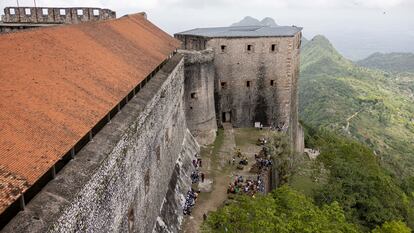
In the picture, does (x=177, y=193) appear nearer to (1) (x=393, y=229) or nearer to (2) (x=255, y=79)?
(1) (x=393, y=229)

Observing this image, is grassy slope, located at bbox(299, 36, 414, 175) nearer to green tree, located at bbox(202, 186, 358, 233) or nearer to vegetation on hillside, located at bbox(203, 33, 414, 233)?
vegetation on hillside, located at bbox(203, 33, 414, 233)

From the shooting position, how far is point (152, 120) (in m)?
18.9

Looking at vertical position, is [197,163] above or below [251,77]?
below

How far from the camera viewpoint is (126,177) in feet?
48.8

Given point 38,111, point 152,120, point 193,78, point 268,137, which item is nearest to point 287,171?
point 268,137

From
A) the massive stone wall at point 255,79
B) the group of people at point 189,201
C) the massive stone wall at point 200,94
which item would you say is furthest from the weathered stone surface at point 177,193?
the massive stone wall at point 255,79

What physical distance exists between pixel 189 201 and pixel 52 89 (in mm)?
13901

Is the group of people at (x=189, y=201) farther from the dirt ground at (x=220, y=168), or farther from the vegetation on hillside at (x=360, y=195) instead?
the vegetation on hillside at (x=360, y=195)

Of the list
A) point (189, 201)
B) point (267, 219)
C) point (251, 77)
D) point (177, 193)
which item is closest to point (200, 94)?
point (251, 77)

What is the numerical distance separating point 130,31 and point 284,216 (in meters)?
12.5

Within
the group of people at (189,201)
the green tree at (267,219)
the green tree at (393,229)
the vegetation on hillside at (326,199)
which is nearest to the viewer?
the green tree at (267,219)

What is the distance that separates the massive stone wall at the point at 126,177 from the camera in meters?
9.91

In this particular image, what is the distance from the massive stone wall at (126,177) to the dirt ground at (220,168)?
3.86ft

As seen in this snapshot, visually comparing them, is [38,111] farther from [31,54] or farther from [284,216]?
[284,216]
